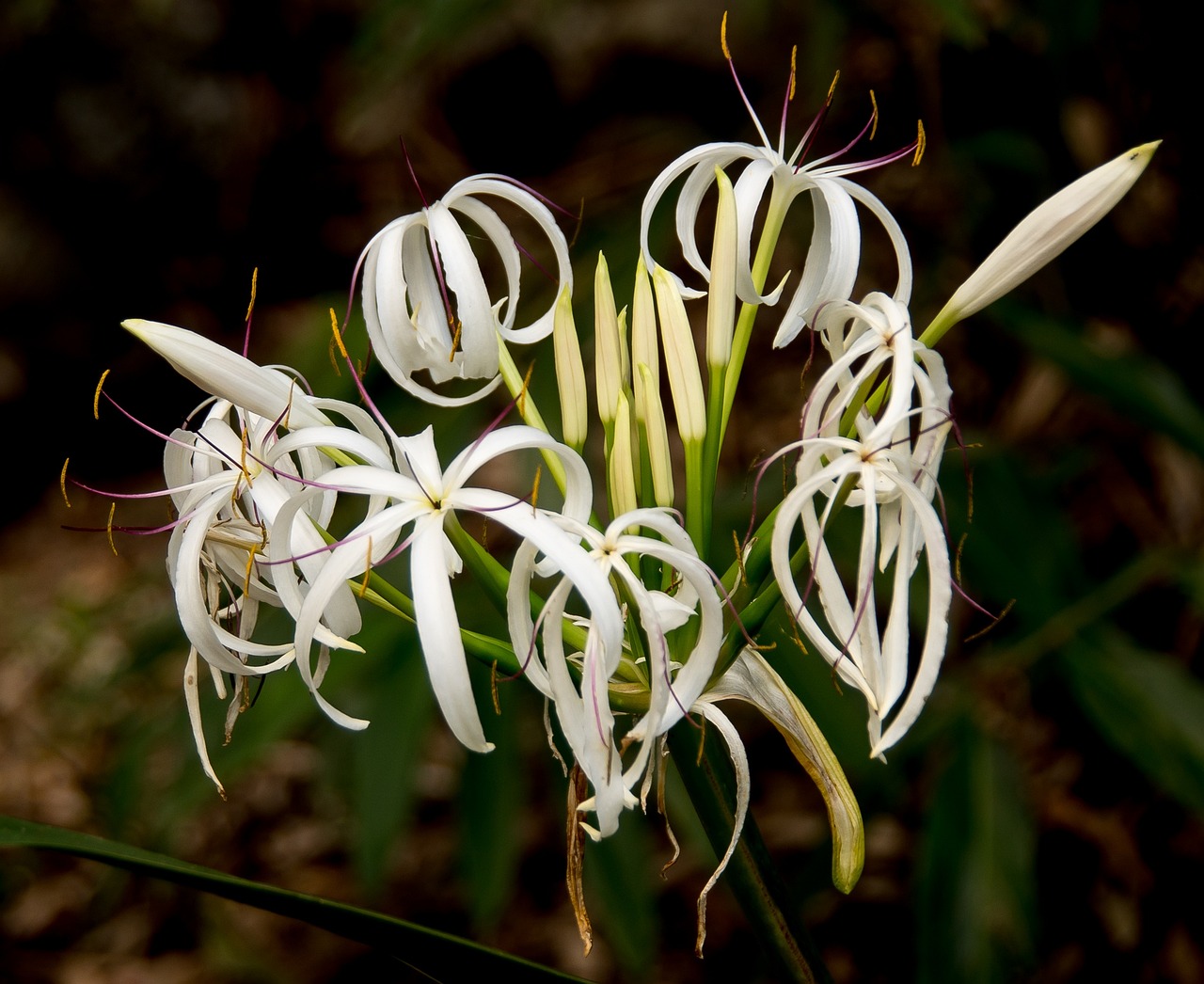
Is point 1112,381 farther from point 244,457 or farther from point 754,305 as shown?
point 244,457

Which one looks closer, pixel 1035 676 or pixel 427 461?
pixel 427 461

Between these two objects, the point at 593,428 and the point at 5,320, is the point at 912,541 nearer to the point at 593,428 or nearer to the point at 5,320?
the point at 593,428

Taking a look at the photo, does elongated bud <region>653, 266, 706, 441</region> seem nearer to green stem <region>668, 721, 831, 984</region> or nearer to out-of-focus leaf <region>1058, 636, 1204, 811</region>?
green stem <region>668, 721, 831, 984</region>

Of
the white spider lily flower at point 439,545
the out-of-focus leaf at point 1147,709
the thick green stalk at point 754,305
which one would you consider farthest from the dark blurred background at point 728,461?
the white spider lily flower at point 439,545

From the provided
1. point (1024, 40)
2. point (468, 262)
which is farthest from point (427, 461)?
point (1024, 40)

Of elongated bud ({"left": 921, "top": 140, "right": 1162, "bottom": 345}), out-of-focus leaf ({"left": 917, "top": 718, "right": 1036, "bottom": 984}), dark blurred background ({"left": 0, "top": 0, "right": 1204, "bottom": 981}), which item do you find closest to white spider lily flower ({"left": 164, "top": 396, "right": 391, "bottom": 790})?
elongated bud ({"left": 921, "top": 140, "right": 1162, "bottom": 345})
